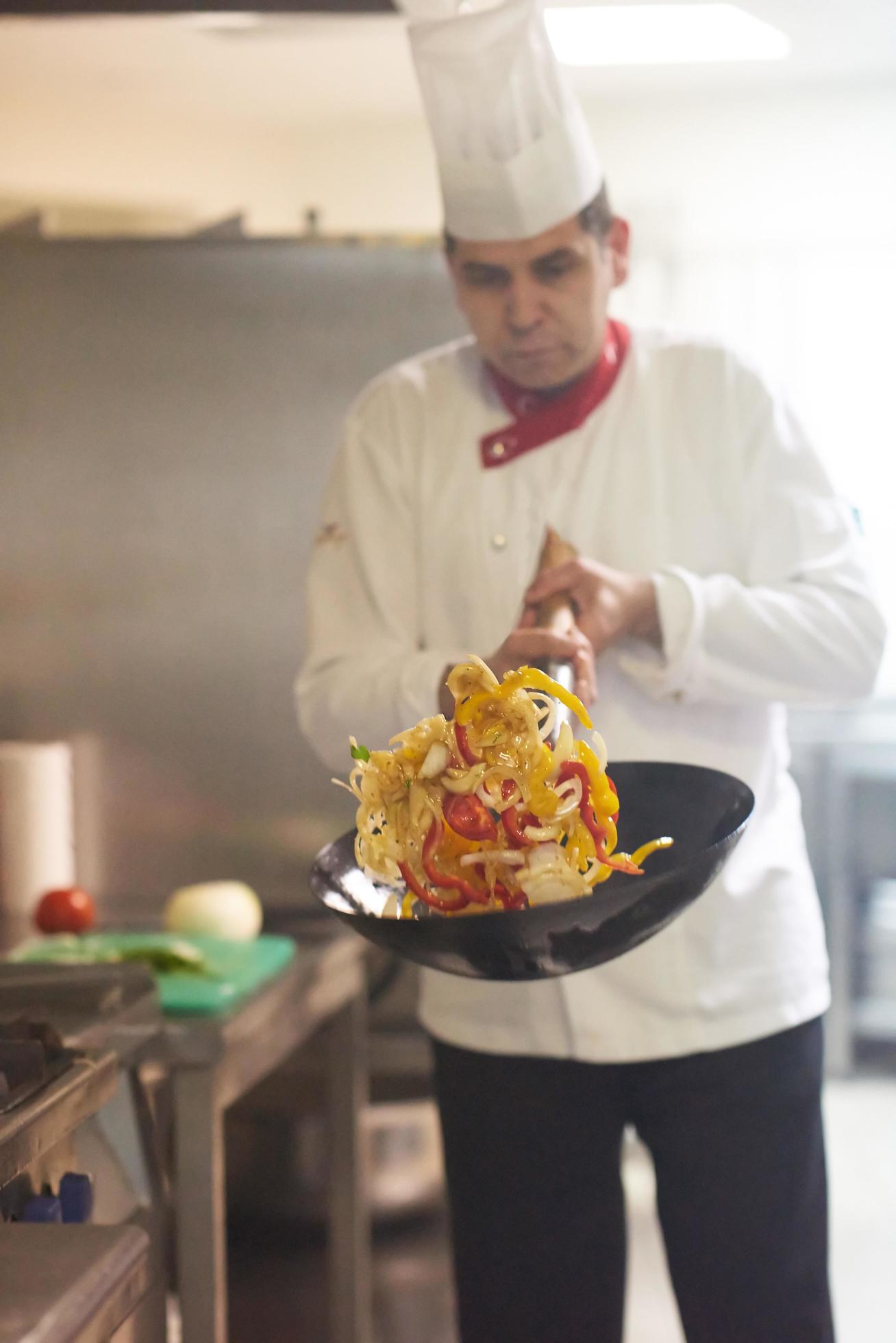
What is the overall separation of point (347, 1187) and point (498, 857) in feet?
3.47

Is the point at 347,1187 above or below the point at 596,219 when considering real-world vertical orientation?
below

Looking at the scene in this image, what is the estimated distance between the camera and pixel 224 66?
6.68ft

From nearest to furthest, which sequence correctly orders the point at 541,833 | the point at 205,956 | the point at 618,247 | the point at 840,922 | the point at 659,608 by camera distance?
the point at 541,833, the point at 659,608, the point at 618,247, the point at 205,956, the point at 840,922

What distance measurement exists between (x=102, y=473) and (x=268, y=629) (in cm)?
32

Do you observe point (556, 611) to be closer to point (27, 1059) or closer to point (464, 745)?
point (464, 745)

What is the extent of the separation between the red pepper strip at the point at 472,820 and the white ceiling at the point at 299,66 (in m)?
1.29

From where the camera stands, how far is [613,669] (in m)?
1.07

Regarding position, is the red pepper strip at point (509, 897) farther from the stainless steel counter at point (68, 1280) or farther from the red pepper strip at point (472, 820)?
the stainless steel counter at point (68, 1280)

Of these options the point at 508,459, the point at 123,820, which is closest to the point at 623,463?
the point at 508,459

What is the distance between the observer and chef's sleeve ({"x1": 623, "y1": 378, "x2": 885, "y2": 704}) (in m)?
1.00

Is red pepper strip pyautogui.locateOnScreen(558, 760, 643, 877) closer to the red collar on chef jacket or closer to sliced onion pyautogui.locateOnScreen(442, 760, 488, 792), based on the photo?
sliced onion pyautogui.locateOnScreen(442, 760, 488, 792)

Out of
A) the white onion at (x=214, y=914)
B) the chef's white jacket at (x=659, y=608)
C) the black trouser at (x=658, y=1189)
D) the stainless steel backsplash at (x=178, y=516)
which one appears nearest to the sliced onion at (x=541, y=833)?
the chef's white jacket at (x=659, y=608)

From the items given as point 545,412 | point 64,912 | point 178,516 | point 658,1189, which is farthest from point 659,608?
point 178,516

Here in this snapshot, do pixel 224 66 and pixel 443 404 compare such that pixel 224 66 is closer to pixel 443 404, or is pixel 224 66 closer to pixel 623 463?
pixel 443 404
